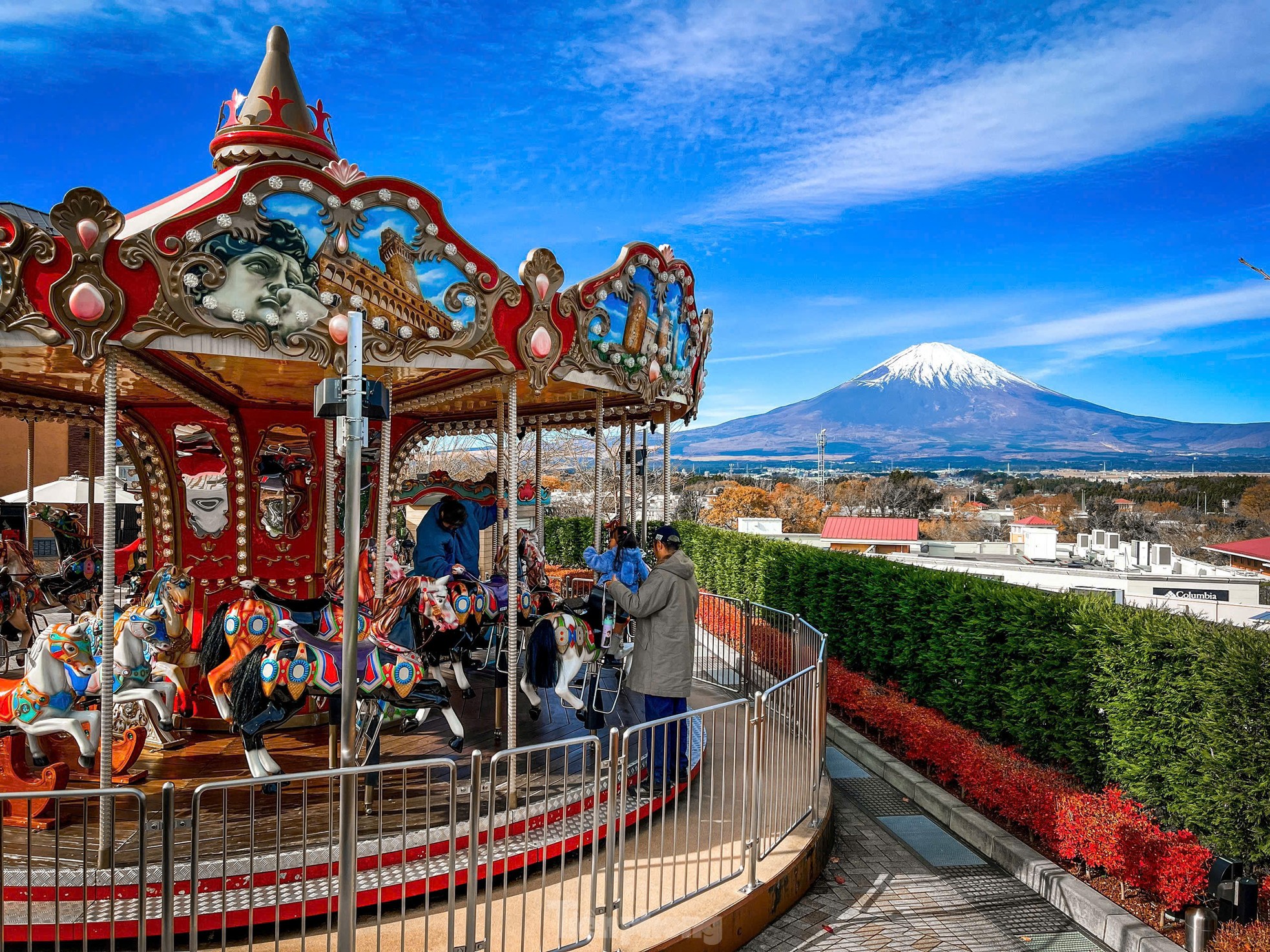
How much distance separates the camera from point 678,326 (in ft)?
24.7

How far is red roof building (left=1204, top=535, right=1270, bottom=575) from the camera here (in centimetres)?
5016

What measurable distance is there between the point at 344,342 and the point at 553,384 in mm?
2883

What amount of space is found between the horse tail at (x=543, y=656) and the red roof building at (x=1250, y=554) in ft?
179

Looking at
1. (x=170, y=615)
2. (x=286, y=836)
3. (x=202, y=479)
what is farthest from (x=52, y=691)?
(x=202, y=479)

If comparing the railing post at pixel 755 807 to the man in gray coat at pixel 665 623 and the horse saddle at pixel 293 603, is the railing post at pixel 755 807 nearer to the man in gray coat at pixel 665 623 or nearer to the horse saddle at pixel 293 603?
the man in gray coat at pixel 665 623

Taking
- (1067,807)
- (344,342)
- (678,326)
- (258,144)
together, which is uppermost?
(258,144)

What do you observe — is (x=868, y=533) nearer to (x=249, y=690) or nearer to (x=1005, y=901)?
(x=1005, y=901)

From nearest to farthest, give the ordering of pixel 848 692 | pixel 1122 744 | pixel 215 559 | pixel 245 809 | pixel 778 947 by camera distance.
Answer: pixel 778 947 < pixel 245 809 < pixel 1122 744 < pixel 215 559 < pixel 848 692

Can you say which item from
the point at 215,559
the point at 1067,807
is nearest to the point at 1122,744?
the point at 1067,807

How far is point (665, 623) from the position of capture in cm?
627

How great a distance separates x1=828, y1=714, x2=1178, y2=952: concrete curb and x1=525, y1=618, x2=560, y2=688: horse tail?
128 inches

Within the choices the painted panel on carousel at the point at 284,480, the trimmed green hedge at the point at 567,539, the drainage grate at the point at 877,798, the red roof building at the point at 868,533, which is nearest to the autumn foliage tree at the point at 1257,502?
the red roof building at the point at 868,533

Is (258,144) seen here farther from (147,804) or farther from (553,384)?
(147,804)

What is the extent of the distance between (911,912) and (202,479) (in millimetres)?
6396
